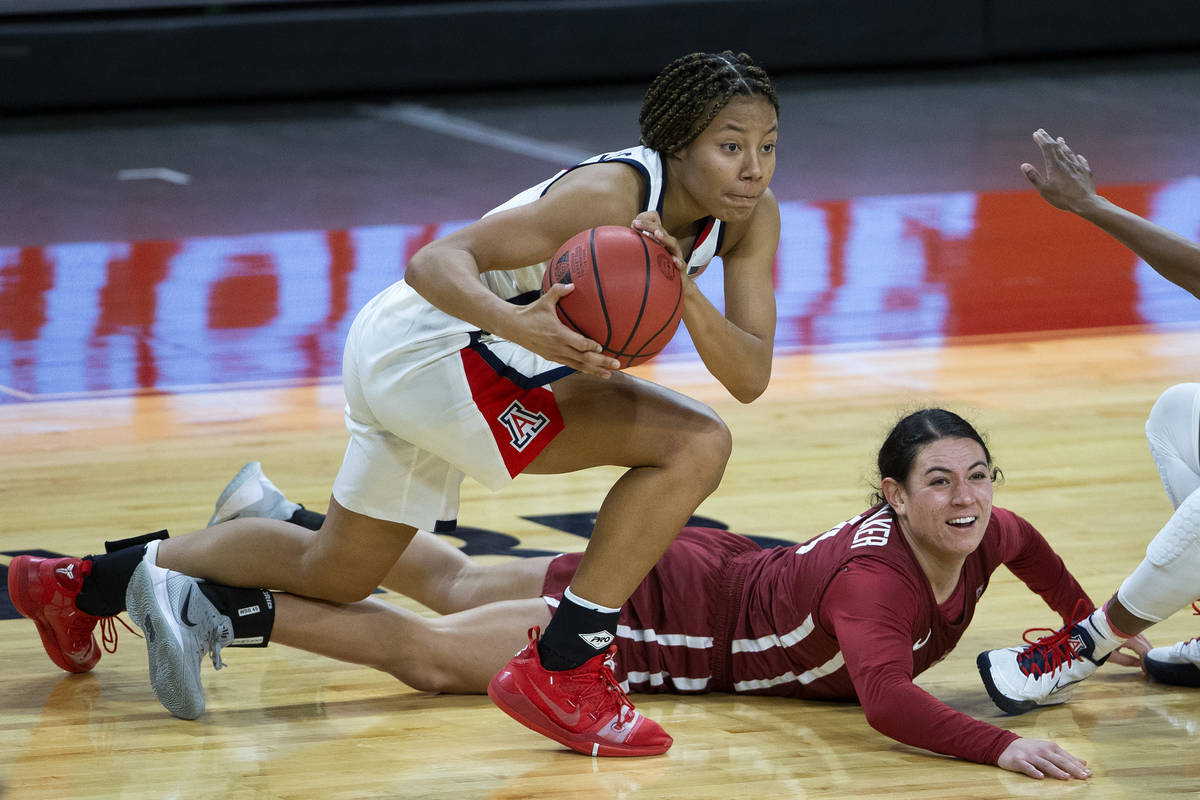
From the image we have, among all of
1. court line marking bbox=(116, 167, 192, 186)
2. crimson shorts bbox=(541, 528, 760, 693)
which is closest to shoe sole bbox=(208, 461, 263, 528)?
crimson shorts bbox=(541, 528, 760, 693)

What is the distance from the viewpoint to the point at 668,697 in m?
3.39

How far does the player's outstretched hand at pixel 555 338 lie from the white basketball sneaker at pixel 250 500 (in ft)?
3.90

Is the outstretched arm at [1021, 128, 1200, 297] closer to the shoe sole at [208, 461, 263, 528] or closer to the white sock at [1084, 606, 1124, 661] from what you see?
the white sock at [1084, 606, 1124, 661]

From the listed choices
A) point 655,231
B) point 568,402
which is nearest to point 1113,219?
point 655,231

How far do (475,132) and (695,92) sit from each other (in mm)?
7962

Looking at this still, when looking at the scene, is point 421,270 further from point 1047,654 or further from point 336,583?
point 1047,654

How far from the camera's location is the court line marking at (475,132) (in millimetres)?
9977

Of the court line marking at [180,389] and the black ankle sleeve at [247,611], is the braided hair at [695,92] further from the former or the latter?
the court line marking at [180,389]

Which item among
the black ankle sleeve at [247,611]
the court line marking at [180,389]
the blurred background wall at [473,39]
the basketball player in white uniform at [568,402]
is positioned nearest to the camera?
the basketball player in white uniform at [568,402]

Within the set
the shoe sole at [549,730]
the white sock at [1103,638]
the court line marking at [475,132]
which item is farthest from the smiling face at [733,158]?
the court line marking at [475,132]

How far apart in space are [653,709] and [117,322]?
416cm

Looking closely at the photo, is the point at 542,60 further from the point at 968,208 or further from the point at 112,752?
the point at 112,752

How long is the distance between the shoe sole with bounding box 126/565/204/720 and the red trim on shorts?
73 centimetres

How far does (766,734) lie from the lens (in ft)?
10.3
